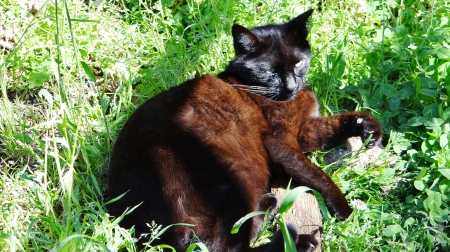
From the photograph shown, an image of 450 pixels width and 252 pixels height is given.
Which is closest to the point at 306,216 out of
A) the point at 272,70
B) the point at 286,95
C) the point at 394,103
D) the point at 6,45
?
the point at 286,95

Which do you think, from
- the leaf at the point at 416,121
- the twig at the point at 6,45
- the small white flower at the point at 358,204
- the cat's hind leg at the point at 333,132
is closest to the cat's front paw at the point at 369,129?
the cat's hind leg at the point at 333,132

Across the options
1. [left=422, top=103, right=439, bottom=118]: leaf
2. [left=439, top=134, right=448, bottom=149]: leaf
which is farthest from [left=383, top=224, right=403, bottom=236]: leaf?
[left=422, top=103, right=439, bottom=118]: leaf

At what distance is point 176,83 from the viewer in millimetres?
3963

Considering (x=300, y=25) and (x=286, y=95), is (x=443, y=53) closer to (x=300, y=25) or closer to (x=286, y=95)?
(x=300, y=25)

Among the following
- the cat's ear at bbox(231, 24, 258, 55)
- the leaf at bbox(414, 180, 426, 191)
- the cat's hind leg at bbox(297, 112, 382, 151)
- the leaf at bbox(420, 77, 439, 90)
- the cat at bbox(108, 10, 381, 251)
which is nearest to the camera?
the cat at bbox(108, 10, 381, 251)

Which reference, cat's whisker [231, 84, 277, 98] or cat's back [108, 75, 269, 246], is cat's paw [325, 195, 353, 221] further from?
cat's whisker [231, 84, 277, 98]

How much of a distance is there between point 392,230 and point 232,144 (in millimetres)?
Answer: 1019

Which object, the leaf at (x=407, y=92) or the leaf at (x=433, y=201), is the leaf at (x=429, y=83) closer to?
the leaf at (x=407, y=92)

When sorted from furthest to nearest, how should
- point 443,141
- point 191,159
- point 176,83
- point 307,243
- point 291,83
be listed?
1. point 176,83
2. point 291,83
3. point 443,141
4. point 191,159
5. point 307,243

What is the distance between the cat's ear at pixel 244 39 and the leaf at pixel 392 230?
137 cm

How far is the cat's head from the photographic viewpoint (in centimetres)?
336

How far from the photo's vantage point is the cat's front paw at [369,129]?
3391 millimetres

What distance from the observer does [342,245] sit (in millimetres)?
2910

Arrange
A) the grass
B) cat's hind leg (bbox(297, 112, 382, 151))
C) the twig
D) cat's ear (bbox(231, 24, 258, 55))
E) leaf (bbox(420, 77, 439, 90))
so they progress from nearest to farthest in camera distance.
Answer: the grass < cat's ear (bbox(231, 24, 258, 55)) < cat's hind leg (bbox(297, 112, 382, 151)) < leaf (bbox(420, 77, 439, 90)) < the twig
